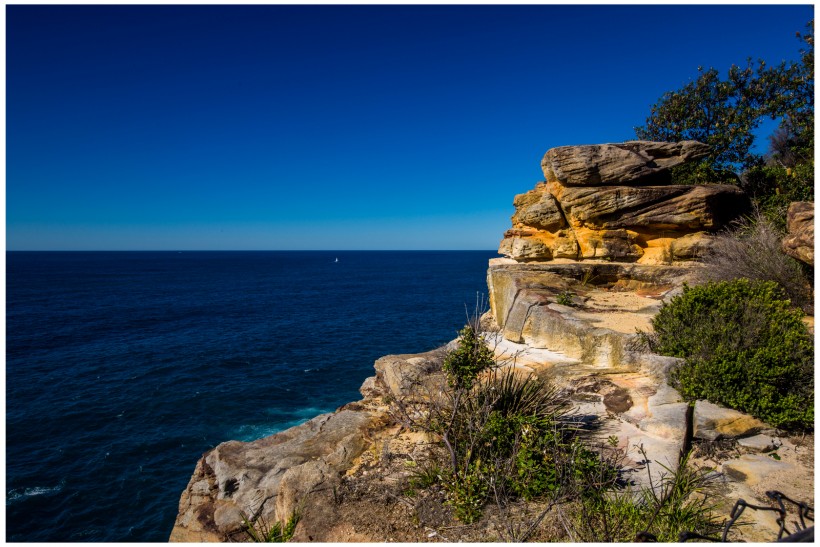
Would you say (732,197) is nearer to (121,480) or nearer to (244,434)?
(244,434)

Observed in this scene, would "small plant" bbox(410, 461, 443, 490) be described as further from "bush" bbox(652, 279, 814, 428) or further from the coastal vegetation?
"bush" bbox(652, 279, 814, 428)

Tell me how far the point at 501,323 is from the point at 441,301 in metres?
40.5

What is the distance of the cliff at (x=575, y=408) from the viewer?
5441 millimetres

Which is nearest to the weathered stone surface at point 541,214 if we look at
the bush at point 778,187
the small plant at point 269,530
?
the bush at point 778,187

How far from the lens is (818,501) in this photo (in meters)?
2.74

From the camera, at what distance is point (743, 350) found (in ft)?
23.0

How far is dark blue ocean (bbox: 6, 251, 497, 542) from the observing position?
1525cm

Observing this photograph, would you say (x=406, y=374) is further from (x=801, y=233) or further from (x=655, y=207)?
(x=655, y=207)

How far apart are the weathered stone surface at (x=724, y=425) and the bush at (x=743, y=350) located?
0.16 meters

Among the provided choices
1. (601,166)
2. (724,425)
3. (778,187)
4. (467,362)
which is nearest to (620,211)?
(601,166)

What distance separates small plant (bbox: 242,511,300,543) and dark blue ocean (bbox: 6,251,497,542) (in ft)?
33.3

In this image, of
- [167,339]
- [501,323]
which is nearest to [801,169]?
[501,323]

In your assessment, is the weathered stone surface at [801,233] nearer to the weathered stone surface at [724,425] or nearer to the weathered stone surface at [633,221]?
the weathered stone surface at [724,425]

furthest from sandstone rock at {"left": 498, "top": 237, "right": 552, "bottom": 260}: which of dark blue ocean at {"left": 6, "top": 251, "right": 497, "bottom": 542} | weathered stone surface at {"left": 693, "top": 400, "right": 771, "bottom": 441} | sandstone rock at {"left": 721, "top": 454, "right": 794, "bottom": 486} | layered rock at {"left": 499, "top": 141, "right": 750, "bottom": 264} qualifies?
dark blue ocean at {"left": 6, "top": 251, "right": 497, "bottom": 542}
